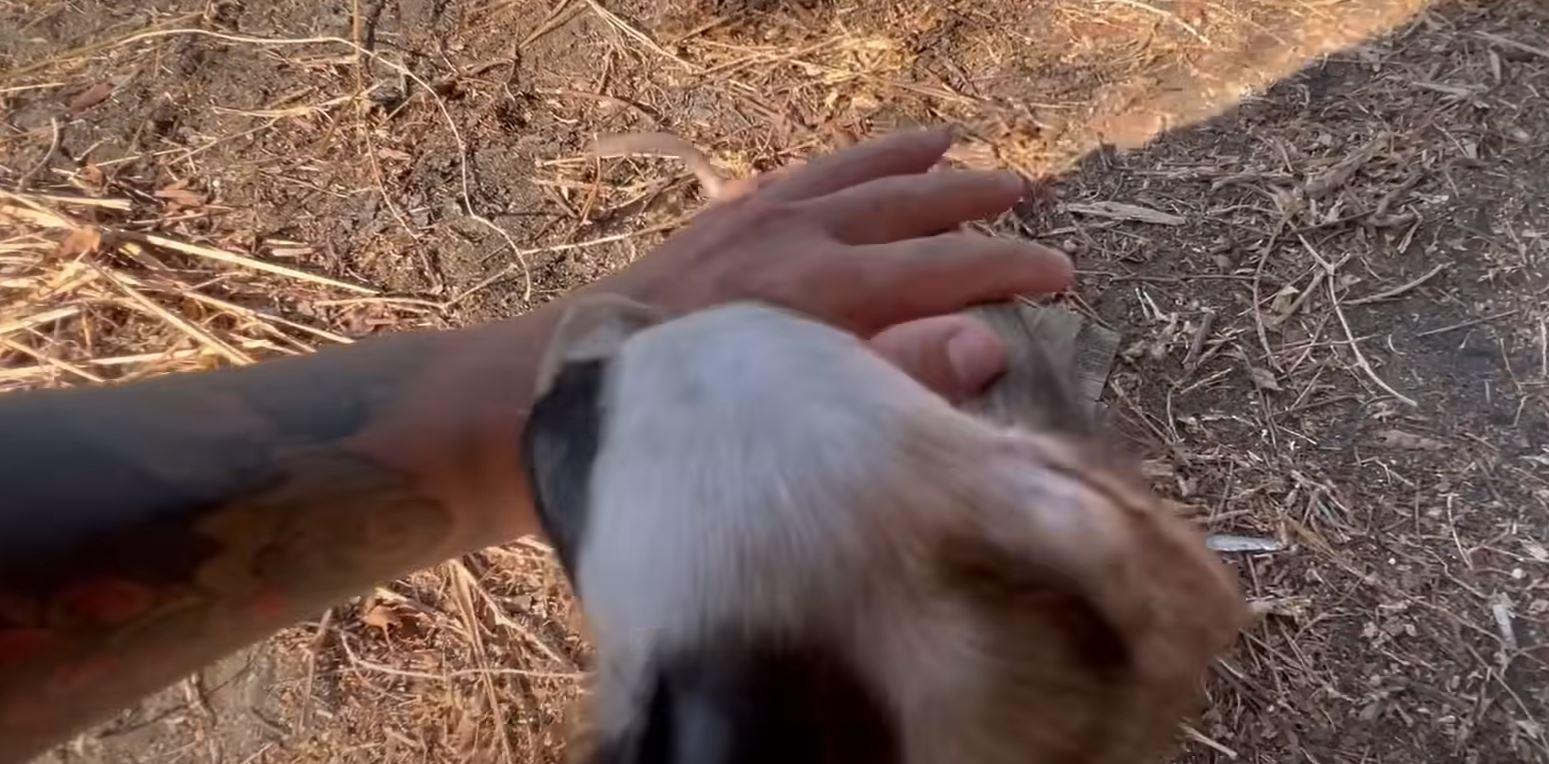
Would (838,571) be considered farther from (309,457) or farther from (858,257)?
(309,457)

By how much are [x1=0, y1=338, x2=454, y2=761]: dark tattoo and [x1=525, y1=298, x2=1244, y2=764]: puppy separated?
0.45 metres

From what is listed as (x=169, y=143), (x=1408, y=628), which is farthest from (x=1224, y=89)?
(x=169, y=143)

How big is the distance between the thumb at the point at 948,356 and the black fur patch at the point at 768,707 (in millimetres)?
242

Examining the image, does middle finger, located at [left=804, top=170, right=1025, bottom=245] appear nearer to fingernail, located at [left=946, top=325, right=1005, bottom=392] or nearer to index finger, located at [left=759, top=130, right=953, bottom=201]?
index finger, located at [left=759, top=130, right=953, bottom=201]

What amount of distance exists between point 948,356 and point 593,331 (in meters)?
0.25

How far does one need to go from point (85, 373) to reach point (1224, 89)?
1.67 meters

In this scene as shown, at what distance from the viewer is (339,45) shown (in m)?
2.13

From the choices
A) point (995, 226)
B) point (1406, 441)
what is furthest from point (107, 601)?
point (1406, 441)

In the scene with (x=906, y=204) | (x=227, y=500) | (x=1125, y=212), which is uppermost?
(x=227, y=500)

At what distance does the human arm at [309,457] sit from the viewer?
1054 millimetres

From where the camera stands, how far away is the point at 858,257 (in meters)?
1.13

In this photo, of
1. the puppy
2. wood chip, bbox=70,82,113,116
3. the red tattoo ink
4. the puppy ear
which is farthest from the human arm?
wood chip, bbox=70,82,113,116

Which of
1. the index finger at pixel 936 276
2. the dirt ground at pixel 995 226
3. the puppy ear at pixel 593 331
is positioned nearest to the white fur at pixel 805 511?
the puppy ear at pixel 593 331

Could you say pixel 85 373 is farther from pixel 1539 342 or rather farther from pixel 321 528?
pixel 1539 342
